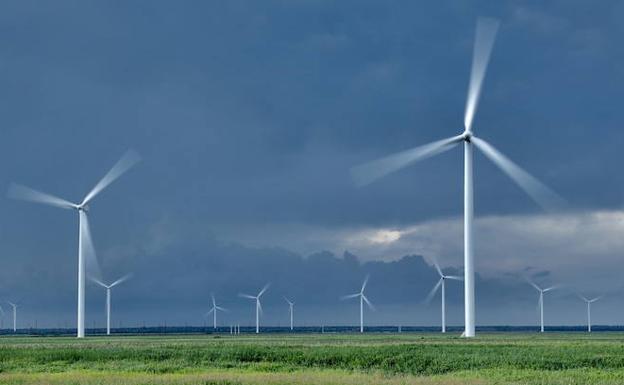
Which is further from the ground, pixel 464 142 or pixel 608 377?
pixel 464 142

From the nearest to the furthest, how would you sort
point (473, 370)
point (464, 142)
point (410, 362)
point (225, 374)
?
point (225, 374), point (473, 370), point (410, 362), point (464, 142)

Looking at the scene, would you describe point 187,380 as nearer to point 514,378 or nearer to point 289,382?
point 289,382

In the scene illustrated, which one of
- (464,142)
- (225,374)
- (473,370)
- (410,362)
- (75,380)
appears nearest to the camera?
(75,380)

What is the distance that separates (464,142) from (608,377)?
4121cm

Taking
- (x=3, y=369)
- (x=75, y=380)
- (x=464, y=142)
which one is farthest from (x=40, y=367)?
(x=464, y=142)

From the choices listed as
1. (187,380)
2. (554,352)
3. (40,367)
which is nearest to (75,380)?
(187,380)

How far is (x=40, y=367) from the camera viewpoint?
171 feet

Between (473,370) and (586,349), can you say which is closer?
(473,370)

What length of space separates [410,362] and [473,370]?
461 cm

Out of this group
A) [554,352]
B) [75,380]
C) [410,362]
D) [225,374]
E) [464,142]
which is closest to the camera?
[75,380]

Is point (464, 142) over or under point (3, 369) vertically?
over

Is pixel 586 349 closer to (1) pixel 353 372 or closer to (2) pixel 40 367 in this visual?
(1) pixel 353 372

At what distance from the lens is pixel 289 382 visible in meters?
37.4

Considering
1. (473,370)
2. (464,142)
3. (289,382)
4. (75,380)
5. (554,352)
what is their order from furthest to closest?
(464,142), (554,352), (473,370), (75,380), (289,382)
